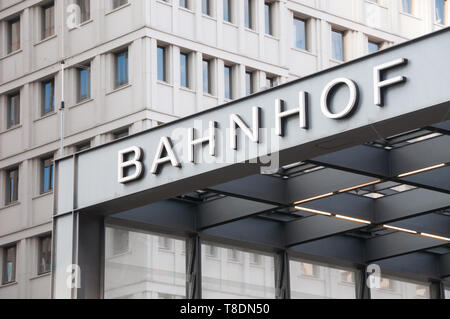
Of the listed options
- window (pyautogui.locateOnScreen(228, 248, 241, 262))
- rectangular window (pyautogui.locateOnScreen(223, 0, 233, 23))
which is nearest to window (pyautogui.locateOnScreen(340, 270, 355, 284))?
window (pyautogui.locateOnScreen(228, 248, 241, 262))

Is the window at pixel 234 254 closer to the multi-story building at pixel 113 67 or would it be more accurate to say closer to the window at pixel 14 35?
the multi-story building at pixel 113 67

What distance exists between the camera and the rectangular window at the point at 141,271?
70.9ft

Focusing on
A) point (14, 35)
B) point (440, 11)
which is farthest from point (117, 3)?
Result: point (440, 11)

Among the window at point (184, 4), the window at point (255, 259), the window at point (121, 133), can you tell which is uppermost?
the window at point (184, 4)

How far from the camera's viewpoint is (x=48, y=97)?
58.2 m

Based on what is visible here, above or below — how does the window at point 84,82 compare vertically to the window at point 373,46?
below

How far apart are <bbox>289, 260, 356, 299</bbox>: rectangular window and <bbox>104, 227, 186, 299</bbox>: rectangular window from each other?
8.55ft

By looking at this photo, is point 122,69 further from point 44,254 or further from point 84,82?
point 44,254

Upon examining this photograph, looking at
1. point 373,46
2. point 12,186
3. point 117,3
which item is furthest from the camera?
point 373,46

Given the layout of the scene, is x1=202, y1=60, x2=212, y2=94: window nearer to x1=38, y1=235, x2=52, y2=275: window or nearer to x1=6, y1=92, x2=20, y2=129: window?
x1=38, y1=235, x2=52, y2=275: window

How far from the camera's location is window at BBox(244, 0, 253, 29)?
2274 inches

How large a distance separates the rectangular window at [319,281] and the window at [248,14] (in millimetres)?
33126

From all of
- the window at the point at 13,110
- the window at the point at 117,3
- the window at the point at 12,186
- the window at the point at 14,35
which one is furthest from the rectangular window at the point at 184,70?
the window at the point at 12,186

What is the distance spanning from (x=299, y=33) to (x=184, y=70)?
8.44 meters
